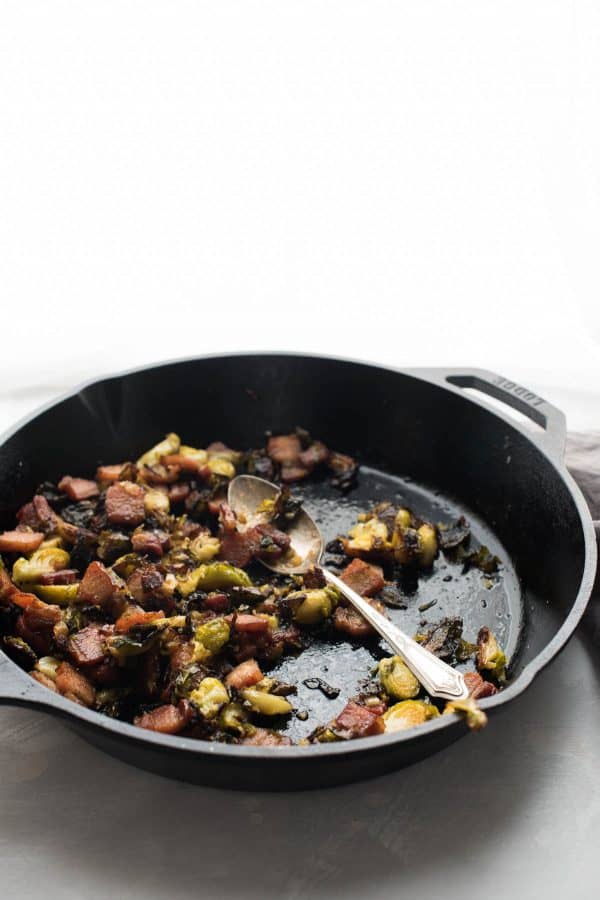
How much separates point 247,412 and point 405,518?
0.80 m

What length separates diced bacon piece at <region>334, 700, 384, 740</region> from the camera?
90.4 inches

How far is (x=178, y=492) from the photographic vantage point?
328cm

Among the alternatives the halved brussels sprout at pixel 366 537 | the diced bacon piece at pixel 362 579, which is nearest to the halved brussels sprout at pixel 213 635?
the diced bacon piece at pixel 362 579

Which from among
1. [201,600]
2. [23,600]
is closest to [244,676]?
[201,600]

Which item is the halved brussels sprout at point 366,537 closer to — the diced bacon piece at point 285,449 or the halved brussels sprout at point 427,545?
the halved brussels sprout at point 427,545

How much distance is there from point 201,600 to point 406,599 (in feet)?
2.07

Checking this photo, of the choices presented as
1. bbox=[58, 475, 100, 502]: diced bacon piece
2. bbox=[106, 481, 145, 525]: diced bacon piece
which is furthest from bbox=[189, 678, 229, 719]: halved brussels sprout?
bbox=[58, 475, 100, 502]: diced bacon piece

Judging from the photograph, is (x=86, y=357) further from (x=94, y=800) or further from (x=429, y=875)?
(x=429, y=875)

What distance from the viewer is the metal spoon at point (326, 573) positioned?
2.39 m

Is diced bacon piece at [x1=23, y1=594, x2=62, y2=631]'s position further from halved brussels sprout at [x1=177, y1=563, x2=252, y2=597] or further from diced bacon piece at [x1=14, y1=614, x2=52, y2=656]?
halved brussels sprout at [x1=177, y1=563, x2=252, y2=597]

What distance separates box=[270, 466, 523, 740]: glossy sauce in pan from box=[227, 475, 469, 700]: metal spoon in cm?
8

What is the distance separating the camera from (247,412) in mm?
3594

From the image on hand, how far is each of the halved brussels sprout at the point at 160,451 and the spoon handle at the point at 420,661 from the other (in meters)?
0.97

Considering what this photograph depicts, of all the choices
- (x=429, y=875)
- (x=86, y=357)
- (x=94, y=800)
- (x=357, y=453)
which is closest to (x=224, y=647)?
(x=94, y=800)
